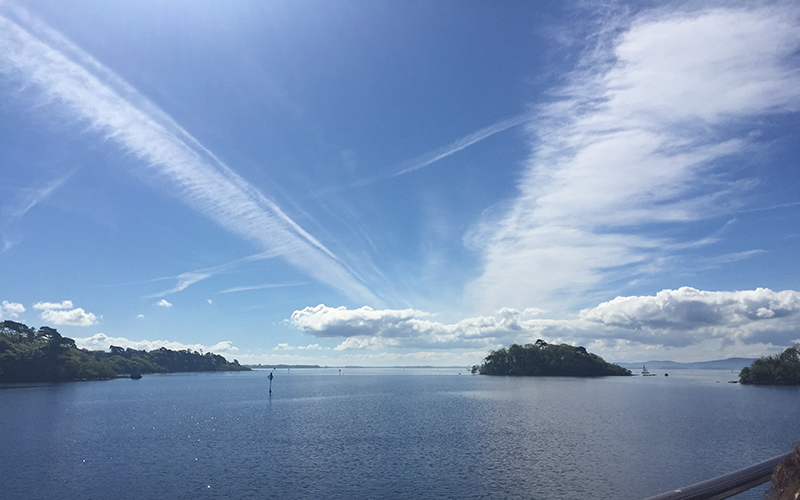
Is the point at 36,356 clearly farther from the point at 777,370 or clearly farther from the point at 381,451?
the point at 777,370

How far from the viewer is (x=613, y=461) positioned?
4431cm

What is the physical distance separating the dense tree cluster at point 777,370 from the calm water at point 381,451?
94.5 metres

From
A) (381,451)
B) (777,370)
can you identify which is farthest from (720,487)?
(777,370)

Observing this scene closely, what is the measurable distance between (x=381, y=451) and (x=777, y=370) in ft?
606

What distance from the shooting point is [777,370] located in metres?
164

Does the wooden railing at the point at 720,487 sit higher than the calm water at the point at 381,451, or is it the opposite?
the wooden railing at the point at 720,487

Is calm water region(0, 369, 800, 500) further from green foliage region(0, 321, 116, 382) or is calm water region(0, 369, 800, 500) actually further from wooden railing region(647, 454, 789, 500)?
green foliage region(0, 321, 116, 382)

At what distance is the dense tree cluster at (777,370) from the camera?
524 ft

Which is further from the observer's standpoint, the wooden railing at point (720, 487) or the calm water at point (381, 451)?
the calm water at point (381, 451)

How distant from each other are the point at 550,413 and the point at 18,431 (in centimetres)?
8685

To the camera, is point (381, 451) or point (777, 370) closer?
point (381, 451)

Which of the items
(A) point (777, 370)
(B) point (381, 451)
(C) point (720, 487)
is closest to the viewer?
(C) point (720, 487)

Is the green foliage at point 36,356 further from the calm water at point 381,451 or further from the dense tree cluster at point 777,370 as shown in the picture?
the dense tree cluster at point 777,370

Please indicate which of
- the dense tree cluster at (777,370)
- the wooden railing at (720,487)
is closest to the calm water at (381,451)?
the wooden railing at (720,487)
